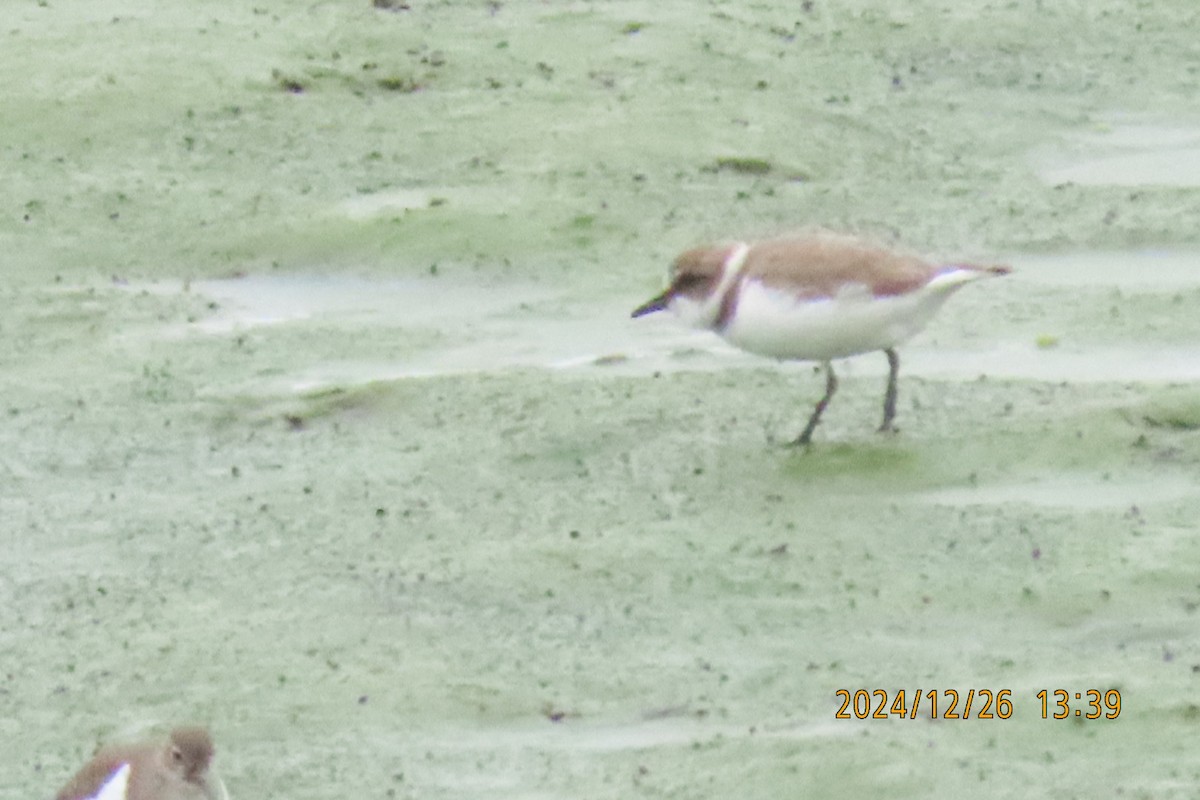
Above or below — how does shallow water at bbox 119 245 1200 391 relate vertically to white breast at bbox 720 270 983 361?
below

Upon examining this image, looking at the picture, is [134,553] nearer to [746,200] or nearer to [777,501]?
[777,501]

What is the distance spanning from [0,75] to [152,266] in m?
1.57

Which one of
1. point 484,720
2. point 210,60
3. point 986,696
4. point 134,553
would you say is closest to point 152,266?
point 210,60

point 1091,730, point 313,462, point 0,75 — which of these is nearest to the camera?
point 1091,730

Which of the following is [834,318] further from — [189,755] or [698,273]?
[189,755]

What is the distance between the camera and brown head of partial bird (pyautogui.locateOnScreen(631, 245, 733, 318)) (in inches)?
301

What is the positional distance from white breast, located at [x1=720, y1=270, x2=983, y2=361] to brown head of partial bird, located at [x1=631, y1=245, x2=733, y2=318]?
18 centimetres

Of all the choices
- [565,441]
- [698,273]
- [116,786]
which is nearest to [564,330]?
[698,273]

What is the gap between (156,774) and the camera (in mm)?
5027

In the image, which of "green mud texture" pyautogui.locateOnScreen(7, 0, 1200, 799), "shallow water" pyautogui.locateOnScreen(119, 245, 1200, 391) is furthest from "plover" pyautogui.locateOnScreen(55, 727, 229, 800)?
"shallow water" pyautogui.locateOnScreen(119, 245, 1200, 391)

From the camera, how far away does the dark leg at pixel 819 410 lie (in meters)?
7.42

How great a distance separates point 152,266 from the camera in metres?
9.13

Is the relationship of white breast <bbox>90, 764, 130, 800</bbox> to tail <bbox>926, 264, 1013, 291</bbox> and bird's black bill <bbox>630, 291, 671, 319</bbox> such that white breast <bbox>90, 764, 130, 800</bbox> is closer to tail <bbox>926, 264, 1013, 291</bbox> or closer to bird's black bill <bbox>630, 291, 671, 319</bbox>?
tail <bbox>926, 264, 1013, 291</bbox>

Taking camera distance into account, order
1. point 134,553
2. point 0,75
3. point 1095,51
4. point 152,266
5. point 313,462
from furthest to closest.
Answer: point 1095,51 < point 0,75 < point 152,266 < point 313,462 < point 134,553
